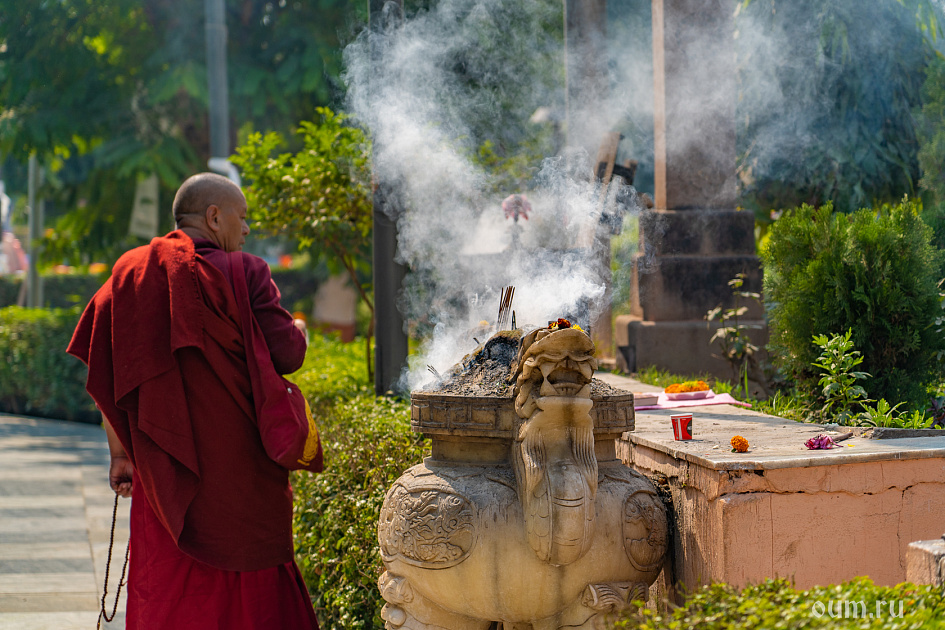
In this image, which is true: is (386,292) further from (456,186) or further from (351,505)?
(351,505)

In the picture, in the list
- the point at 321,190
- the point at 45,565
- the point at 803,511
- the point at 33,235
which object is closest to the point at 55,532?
the point at 45,565

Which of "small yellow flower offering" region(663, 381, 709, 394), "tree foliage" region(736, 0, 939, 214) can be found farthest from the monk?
"tree foliage" region(736, 0, 939, 214)

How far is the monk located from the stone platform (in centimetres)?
137

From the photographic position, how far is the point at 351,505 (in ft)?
12.3

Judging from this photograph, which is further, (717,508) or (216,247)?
(216,247)

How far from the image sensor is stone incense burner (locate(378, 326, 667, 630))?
7.90ft

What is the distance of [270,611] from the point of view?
10.2 feet

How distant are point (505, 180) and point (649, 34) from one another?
343 centimetres

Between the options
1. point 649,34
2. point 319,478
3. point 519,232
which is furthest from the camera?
point 649,34

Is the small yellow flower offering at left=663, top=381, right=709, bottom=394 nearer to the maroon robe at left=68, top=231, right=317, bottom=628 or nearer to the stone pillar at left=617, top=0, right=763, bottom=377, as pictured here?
the stone pillar at left=617, top=0, right=763, bottom=377

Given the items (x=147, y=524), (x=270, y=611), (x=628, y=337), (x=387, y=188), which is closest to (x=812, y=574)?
(x=270, y=611)

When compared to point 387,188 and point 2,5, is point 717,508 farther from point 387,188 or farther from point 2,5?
point 2,5

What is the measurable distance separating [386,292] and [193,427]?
88.1 inches

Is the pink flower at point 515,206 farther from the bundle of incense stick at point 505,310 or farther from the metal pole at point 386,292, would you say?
the bundle of incense stick at point 505,310
